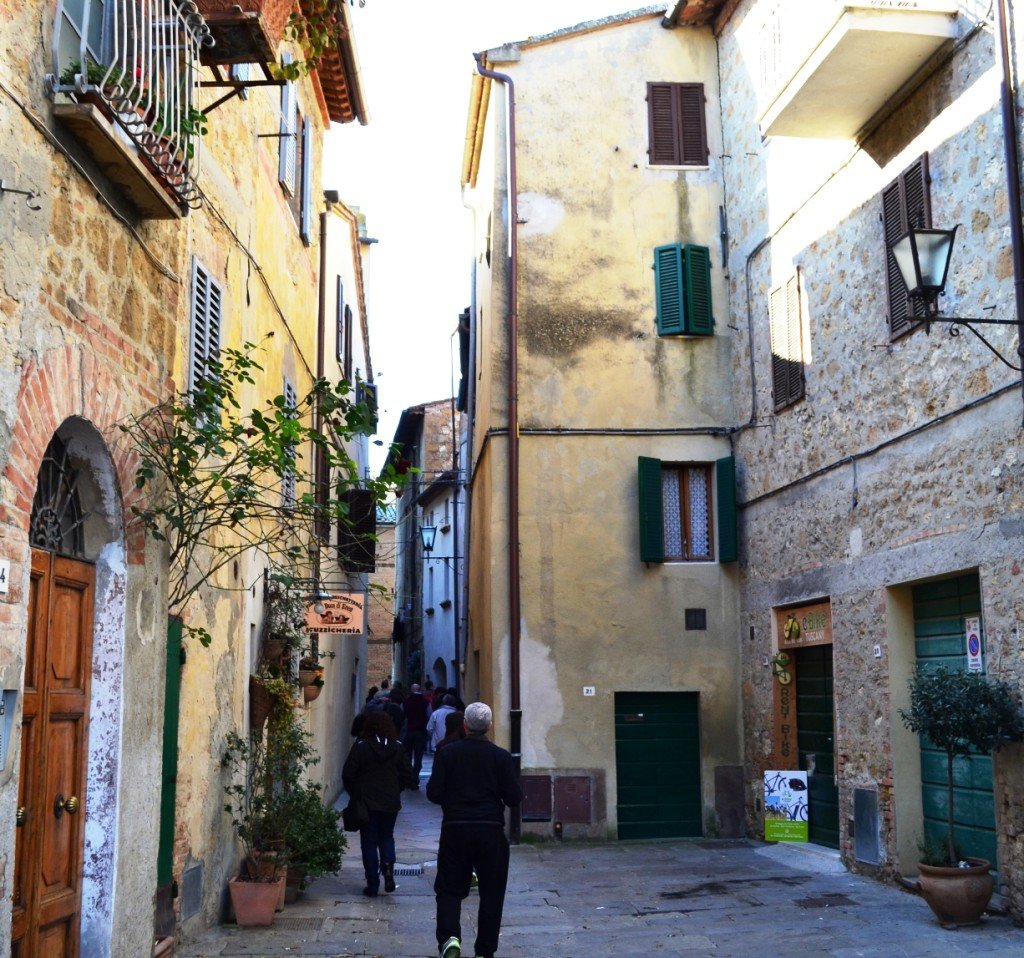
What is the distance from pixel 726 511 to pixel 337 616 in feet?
16.8

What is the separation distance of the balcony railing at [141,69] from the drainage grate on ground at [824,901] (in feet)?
24.3

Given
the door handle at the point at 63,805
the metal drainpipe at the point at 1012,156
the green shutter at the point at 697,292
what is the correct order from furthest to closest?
the green shutter at the point at 697,292 < the metal drainpipe at the point at 1012,156 < the door handle at the point at 63,805

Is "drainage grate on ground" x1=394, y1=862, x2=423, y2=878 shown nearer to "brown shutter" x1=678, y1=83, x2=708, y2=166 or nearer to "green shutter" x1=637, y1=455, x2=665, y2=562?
"green shutter" x1=637, y1=455, x2=665, y2=562

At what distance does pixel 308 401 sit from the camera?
760cm

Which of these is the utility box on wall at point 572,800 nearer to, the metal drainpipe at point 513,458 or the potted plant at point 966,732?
the metal drainpipe at point 513,458

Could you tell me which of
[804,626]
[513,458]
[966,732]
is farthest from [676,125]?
Result: [966,732]

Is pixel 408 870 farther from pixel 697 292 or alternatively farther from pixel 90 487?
pixel 697 292

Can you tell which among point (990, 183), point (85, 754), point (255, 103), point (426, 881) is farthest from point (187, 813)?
point (990, 183)

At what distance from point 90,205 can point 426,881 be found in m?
7.79

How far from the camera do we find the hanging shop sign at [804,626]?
12516 mm

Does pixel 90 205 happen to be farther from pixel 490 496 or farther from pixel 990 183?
pixel 490 496

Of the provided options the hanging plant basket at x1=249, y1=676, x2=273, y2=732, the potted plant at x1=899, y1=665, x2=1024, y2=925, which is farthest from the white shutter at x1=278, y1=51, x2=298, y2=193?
the potted plant at x1=899, y1=665, x2=1024, y2=925

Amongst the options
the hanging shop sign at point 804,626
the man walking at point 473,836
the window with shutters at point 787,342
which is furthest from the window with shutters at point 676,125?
the man walking at point 473,836

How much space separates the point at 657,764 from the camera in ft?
48.6
